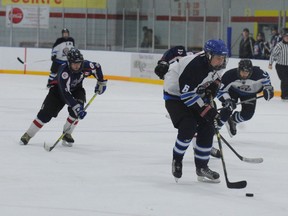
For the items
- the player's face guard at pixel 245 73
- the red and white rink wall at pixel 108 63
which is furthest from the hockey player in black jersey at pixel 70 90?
the red and white rink wall at pixel 108 63

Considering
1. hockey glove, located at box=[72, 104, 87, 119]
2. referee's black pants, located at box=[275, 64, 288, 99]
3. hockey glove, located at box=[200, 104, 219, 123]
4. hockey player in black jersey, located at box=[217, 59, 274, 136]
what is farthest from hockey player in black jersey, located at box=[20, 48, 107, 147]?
referee's black pants, located at box=[275, 64, 288, 99]

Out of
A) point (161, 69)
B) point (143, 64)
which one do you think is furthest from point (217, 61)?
point (143, 64)

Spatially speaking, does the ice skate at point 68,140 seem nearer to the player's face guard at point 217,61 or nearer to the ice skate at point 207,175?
the ice skate at point 207,175

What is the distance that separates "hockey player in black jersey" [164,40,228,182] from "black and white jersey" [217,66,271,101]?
165cm

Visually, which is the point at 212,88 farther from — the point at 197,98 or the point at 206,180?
the point at 206,180

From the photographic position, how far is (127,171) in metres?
5.54

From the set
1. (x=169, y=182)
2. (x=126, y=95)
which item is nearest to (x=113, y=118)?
(x=126, y=95)

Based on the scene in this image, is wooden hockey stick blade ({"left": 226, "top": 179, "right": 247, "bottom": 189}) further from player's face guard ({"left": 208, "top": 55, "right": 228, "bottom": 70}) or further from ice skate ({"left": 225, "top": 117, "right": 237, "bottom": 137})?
ice skate ({"left": 225, "top": 117, "right": 237, "bottom": 137})

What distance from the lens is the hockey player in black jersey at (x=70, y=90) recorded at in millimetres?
6328

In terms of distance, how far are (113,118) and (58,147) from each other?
87.5 inches

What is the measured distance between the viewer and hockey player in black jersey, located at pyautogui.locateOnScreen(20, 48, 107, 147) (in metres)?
6.33

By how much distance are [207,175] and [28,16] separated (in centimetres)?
1304

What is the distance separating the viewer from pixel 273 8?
50.6ft

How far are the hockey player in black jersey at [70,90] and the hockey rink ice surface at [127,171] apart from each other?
0.19m
